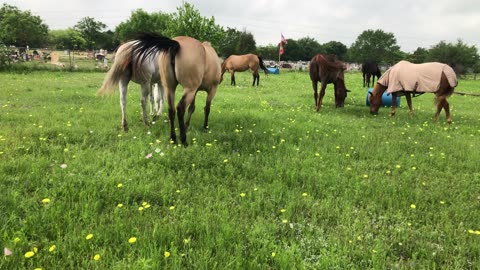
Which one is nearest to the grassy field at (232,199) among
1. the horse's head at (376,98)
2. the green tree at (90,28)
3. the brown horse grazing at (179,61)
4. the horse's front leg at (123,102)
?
the horse's front leg at (123,102)

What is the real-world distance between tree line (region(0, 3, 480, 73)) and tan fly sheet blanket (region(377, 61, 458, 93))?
2534 millimetres

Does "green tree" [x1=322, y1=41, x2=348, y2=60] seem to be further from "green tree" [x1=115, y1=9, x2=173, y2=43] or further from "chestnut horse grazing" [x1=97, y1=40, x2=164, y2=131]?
"chestnut horse grazing" [x1=97, y1=40, x2=164, y2=131]

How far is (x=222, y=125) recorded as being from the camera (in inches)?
258

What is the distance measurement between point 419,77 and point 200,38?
26960 millimetres

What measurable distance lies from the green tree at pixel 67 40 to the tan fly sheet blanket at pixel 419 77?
74.2 metres

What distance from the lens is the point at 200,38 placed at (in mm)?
32156

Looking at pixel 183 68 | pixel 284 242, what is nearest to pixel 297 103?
pixel 183 68

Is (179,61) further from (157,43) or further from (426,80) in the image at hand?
(426,80)

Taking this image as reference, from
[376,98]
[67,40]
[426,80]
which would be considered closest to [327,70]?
[376,98]

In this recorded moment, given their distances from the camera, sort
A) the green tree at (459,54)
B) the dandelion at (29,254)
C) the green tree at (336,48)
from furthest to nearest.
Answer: the green tree at (336,48)
the green tree at (459,54)
the dandelion at (29,254)

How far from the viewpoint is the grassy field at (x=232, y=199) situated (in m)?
2.31

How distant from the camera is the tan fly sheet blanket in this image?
783 centimetres

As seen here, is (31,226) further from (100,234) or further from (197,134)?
(197,134)

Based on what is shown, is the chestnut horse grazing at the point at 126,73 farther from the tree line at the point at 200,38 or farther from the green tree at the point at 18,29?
the green tree at the point at 18,29
